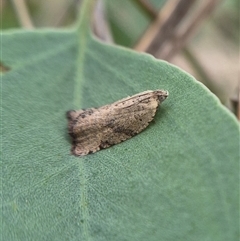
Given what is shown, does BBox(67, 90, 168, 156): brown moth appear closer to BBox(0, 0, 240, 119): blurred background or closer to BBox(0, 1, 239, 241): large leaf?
BBox(0, 1, 239, 241): large leaf

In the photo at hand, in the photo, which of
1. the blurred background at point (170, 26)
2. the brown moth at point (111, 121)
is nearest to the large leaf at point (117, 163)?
the brown moth at point (111, 121)

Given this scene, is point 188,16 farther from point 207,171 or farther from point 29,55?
point 207,171

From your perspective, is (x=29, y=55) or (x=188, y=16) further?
(x=188, y=16)

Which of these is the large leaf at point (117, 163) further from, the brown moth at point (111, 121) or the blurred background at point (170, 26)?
the blurred background at point (170, 26)

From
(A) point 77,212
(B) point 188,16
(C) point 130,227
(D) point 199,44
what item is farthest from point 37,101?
(D) point 199,44

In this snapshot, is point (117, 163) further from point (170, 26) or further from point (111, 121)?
point (170, 26)

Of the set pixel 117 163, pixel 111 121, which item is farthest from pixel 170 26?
pixel 117 163
